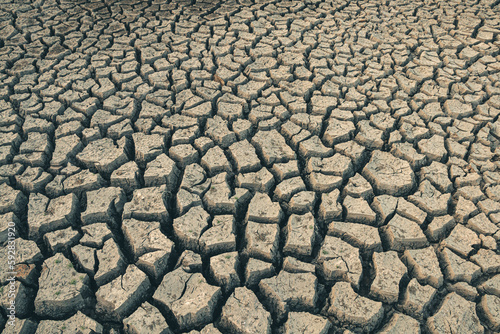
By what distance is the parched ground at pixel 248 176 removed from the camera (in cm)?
152

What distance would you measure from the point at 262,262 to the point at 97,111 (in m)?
1.56

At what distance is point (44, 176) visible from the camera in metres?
1.98

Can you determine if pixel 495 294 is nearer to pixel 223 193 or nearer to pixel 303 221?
pixel 303 221

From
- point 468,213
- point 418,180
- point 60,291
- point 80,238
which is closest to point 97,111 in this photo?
point 80,238

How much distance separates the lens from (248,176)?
6.63 feet

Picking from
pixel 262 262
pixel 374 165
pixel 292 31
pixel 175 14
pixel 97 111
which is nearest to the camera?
pixel 262 262

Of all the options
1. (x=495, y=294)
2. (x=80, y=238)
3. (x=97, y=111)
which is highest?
(x=97, y=111)

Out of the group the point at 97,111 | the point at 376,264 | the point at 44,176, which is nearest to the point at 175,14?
the point at 97,111

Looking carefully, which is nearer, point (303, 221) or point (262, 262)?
point (262, 262)

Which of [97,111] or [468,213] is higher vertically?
[97,111]

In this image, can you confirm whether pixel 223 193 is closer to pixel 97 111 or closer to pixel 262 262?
pixel 262 262

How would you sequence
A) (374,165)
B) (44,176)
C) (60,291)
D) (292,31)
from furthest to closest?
(292,31) → (374,165) → (44,176) → (60,291)

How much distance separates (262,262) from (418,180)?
3.51 feet

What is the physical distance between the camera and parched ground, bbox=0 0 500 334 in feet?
4.99
